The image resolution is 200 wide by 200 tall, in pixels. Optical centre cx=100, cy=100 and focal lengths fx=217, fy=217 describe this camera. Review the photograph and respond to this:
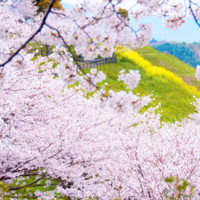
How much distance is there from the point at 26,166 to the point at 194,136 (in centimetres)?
518

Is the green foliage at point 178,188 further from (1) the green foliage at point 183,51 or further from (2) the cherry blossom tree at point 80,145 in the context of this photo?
(1) the green foliage at point 183,51

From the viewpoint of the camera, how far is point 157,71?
22750mm

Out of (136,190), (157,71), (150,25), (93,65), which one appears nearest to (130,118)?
(136,190)

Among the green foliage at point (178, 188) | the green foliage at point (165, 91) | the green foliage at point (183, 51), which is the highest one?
the green foliage at point (183, 51)

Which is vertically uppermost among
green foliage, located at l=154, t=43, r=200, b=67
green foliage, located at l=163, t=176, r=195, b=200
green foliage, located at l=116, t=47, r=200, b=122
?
green foliage, located at l=154, t=43, r=200, b=67

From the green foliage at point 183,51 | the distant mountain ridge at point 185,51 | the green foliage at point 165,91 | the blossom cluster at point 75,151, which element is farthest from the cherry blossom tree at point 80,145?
the green foliage at point 183,51

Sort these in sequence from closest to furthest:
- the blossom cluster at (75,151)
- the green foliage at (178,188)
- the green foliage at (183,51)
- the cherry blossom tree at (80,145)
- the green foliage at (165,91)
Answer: the green foliage at (178,188) < the cherry blossom tree at (80,145) < the blossom cluster at (75,151) < the green foliage at (165,91) < the green foliage at (183,51)

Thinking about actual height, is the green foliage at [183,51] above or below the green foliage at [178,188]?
above

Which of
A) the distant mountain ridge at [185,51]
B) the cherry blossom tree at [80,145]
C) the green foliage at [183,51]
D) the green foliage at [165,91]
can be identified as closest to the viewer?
the cherry blossom tree at [80,145]

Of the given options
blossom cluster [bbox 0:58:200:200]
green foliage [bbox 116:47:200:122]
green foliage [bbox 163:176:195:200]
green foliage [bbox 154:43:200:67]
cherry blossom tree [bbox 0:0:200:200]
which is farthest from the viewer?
green foliage [bbox 154:43:200:67]

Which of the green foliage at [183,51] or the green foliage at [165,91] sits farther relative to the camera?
the green foliage at [183,51]

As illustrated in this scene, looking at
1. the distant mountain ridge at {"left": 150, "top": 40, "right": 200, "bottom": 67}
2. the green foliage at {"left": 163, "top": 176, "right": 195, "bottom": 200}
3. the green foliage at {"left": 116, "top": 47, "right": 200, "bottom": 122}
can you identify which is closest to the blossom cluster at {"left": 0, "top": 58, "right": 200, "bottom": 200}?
the green foliage at {"left": 163, "top": 176, "right": 195, "bottom": 200}

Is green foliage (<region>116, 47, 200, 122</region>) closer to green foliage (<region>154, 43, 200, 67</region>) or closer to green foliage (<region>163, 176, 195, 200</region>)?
green foliage (<region>163, 176, 195, 200</region>)

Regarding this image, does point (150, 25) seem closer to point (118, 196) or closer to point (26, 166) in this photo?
point (26, 166)
